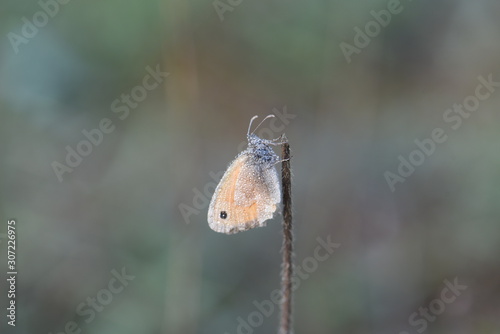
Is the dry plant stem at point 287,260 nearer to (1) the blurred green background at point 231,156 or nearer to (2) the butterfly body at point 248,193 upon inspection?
(2) the butterfly body at point 248,193

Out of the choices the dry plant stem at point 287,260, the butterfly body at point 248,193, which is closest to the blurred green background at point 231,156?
the butterfly body at point 248,193

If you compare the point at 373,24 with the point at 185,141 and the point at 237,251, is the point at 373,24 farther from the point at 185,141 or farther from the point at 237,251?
the point at 237,251

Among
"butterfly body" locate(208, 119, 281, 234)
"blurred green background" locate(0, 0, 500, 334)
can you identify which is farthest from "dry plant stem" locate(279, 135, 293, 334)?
"blurred green background" locate(0, 0, 500, 334)

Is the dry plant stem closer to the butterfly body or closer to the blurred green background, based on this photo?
the butterfly body

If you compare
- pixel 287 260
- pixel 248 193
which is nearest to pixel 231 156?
pixel 248 193

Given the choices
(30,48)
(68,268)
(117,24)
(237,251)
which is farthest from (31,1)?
(237,251)

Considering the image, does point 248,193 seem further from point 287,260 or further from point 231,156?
point 231,156
